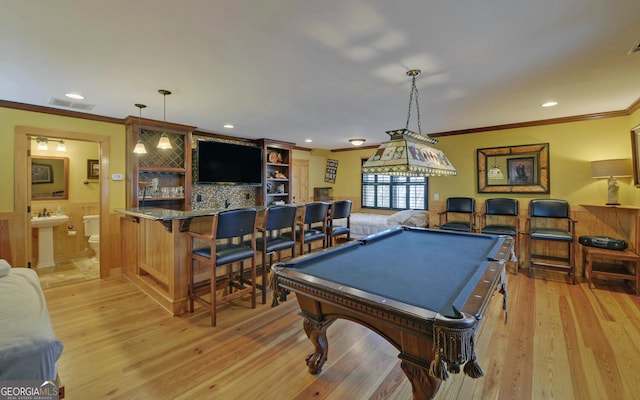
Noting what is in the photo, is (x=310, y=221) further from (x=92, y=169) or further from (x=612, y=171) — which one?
(x=92, y=169)

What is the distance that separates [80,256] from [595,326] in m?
7.37

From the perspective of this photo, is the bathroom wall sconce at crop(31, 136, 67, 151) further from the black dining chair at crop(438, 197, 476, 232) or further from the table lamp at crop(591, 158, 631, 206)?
the table lamp at crop(591, 158, 631, 206)

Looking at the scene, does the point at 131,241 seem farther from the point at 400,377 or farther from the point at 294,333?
the point at 400,377

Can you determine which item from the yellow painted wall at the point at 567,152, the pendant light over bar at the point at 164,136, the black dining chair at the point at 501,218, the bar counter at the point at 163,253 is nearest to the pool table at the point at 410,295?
the bar counter at the point at 163,253

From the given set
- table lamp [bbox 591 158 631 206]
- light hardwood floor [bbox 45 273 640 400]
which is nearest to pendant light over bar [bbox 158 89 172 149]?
light hardwood floor [bbox 45 273 640 400]

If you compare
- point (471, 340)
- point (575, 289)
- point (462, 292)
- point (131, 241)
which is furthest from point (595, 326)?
point (131, 241)

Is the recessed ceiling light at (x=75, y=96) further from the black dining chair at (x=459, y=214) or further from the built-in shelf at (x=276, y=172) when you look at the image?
the black dining chair at (x=459, y=214)

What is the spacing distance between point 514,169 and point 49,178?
7868 mm

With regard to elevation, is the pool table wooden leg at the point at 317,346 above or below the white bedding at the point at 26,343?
below

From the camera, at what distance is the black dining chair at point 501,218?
14.0ft

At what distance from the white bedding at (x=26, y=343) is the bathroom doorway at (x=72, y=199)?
2692 millimetres

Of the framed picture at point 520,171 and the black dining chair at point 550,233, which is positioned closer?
the black dining chair at point 550,233

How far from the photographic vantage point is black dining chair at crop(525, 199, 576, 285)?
12.9 ft

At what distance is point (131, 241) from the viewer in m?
3.86
